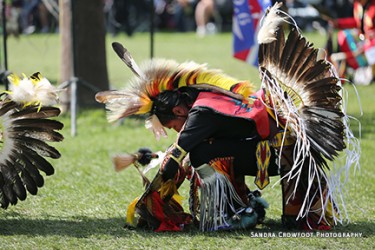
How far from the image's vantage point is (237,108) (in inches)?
170

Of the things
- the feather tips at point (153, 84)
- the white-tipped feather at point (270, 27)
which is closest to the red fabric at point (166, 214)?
the feather tips at point (153, 84)

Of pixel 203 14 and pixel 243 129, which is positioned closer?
pixel 243 129

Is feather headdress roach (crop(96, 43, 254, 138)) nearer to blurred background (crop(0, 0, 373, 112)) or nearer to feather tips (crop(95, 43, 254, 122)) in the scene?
feather tips (crop(95, 43, 254, 122))

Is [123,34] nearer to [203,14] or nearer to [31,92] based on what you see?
[203,14]

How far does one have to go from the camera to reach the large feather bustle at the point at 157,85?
14.4ft

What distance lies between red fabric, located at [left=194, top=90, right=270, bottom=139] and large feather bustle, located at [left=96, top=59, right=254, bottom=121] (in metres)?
0.05

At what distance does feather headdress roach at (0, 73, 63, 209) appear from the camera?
434 centimetres

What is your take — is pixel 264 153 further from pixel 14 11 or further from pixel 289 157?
pixel 14 11

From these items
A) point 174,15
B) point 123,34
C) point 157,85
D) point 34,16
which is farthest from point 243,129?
point 174,15

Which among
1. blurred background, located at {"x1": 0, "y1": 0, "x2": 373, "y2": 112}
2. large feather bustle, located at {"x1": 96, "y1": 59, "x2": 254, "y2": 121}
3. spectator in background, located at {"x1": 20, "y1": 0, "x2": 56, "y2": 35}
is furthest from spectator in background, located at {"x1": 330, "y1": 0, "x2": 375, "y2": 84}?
spectator in background, located at {"x1": 20, "y1": 0, "x2": 56, "y2": 35}

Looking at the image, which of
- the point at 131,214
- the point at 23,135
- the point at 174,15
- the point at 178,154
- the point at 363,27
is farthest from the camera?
the point at 174,15

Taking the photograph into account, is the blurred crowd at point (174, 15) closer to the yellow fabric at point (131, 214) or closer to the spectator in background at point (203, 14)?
the spectator in background at point (203, 14)

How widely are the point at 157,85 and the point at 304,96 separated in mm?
827

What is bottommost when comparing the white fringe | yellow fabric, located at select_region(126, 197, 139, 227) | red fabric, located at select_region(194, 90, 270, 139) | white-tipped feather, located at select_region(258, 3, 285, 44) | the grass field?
the grass field
